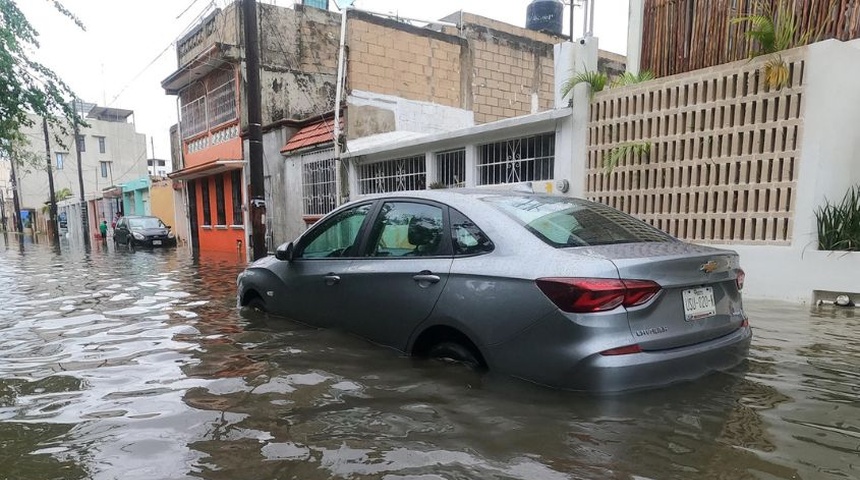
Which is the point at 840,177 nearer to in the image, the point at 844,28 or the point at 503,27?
the point at 844,28

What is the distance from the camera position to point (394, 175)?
10.6 metres

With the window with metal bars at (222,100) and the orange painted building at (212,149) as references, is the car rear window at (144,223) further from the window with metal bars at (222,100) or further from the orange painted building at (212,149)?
the window with metal bars at (222,100)

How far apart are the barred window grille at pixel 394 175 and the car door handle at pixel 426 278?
6.57 meters

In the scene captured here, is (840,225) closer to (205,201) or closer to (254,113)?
(254,113)

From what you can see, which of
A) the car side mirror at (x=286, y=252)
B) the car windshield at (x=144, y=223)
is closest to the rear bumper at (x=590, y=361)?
the car side mirror at (x=286, y=252)

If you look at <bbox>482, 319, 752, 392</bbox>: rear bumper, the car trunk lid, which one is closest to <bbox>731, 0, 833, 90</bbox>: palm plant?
the car trunk lid

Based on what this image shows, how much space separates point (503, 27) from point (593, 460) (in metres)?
15.0

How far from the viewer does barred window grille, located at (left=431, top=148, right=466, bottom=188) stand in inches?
356

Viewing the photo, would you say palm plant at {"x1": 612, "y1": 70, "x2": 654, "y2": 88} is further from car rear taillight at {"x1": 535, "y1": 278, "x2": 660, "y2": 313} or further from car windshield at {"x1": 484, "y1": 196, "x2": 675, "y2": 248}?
car rear taillight at {"x1": 535, "y1": 278, "x2": 660, "y2": 313}

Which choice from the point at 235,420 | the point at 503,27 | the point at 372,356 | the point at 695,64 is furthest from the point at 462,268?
the point at 503,27

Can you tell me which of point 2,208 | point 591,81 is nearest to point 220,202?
point 591,81

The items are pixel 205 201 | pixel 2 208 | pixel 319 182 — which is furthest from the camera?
pixel 2 208

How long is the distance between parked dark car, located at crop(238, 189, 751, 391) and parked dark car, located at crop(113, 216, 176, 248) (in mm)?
19287

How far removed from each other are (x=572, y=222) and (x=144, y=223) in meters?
22.1
